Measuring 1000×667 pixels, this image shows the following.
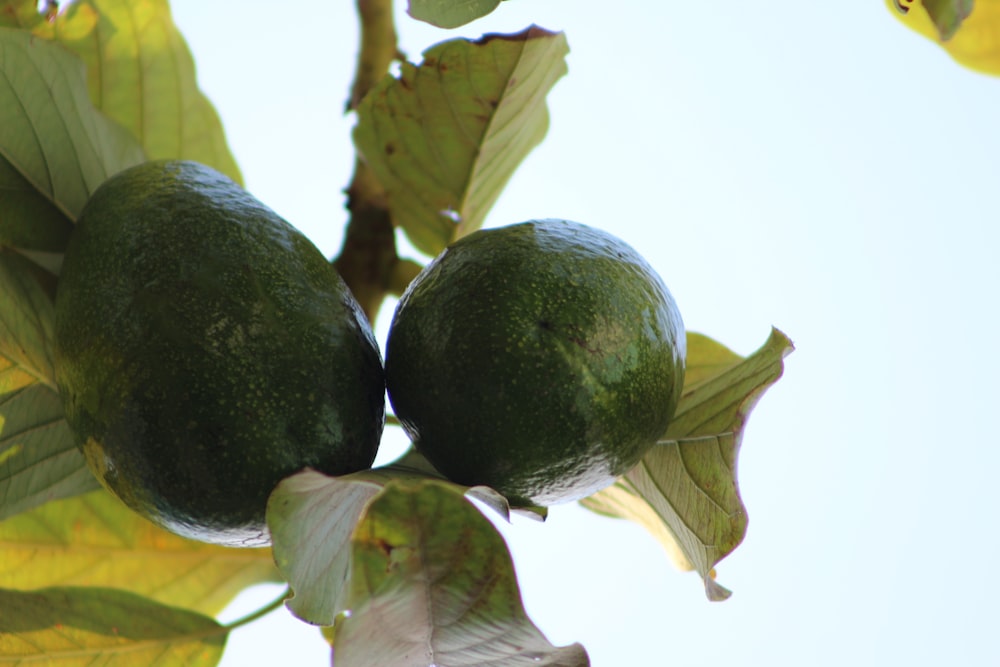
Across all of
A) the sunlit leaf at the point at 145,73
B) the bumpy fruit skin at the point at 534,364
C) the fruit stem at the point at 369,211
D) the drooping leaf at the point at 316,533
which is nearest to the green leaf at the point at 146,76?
the sunlit leaf at the point at 145,73

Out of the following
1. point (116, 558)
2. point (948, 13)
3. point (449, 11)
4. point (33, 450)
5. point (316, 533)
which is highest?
point (948, 13)

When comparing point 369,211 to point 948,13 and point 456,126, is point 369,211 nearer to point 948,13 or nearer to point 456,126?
point 456,126

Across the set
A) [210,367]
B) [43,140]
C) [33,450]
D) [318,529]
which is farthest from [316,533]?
[43,140]

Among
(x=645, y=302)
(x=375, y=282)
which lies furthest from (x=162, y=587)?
(x=645, y=302)

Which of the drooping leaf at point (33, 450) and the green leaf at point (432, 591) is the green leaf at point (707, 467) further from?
the drooping leaf at point (33, 450)

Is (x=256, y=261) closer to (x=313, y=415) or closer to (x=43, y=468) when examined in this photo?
(x=313, y=415)

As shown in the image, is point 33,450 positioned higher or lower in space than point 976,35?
lower

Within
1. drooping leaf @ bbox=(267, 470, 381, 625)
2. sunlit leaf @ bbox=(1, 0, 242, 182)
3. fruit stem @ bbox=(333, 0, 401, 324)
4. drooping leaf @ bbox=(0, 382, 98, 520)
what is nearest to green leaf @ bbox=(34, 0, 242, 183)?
sunlit leaf @ bbox=(1, 0, 242, 182)
